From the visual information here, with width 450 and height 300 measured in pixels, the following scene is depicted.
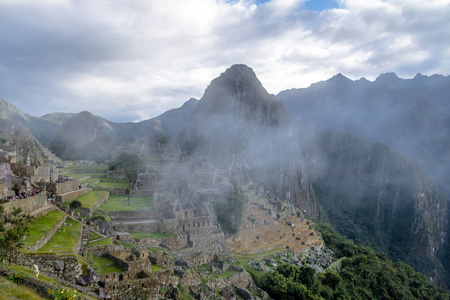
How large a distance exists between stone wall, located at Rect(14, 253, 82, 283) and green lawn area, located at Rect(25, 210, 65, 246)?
1154 mm

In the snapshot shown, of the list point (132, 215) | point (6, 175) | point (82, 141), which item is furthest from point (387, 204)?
point (6, 175)

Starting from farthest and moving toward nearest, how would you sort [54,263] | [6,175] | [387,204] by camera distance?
[387,204], [6,175], [54,263]

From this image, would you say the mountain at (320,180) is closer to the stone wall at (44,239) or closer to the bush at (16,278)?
the stone wall at (44,239)

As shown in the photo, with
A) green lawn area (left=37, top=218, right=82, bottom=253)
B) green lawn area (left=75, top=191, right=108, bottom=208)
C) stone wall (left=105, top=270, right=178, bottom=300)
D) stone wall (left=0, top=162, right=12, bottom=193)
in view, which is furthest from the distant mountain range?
stone wall (left=105, top=270, right=178, bottom=300)

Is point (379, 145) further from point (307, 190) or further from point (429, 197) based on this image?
point (307, 190)

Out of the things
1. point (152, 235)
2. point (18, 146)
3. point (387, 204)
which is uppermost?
point (18, 146)

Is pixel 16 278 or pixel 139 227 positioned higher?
pixel 16 278

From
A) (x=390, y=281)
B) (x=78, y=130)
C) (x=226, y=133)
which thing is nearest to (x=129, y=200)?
(x=390, y=281)

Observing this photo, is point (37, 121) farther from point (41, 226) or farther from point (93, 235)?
point (41, 226)

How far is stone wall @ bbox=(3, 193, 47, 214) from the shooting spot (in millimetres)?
14613

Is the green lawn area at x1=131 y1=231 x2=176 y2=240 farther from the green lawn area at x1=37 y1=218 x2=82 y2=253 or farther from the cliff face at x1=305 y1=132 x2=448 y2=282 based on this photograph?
the cliff face at x1=305 y1=132 x2=448 y2=282

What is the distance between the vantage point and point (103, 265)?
14.1m

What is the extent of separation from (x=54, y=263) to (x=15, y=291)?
12.0 ft

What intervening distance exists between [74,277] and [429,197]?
181m
